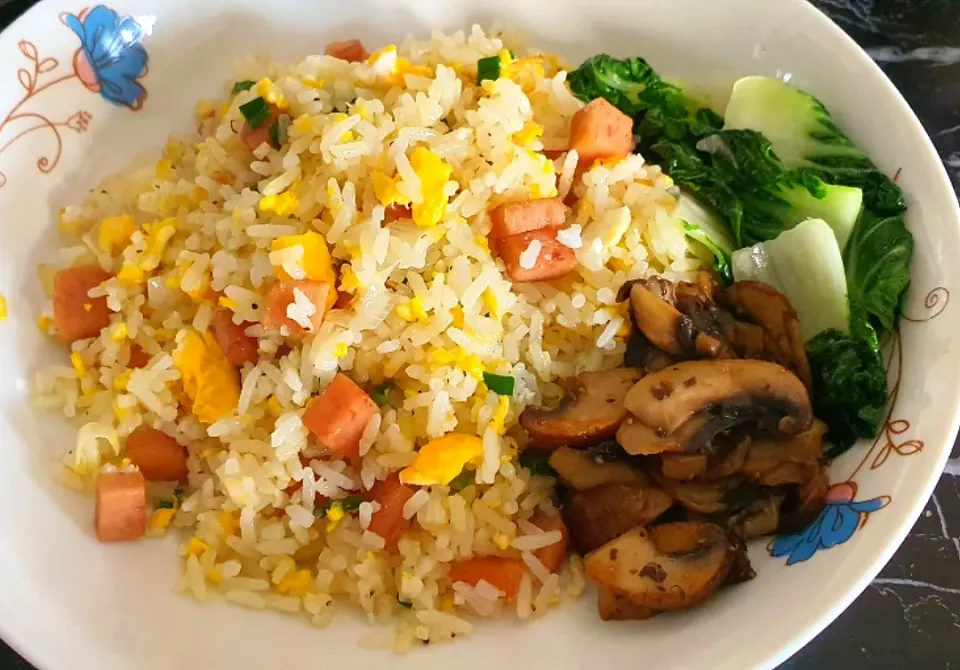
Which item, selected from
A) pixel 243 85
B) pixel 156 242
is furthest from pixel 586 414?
pixel 243 85

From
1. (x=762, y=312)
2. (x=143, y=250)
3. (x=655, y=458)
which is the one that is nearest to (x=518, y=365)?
(x=655, y=458)

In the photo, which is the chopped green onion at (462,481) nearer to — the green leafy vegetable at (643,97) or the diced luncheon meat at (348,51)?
the green leafy vegetable at (643,97)

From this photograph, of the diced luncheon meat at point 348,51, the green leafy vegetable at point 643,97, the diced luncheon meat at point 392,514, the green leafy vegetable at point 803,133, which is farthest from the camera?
the diced luncheon meat at point 348,51

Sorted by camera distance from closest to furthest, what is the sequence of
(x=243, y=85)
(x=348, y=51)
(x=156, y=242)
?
1. (x=156, y=242)
2. (x=243, y=85)
3. (x=348, y=51)

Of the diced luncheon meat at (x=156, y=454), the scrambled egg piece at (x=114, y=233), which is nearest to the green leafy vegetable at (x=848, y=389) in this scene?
the diced luncheon meat at (x=156, y=454)

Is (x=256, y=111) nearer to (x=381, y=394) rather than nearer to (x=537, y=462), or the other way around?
(x=381, y=394)

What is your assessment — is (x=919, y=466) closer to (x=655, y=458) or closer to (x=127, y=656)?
(x=655, y=458)
